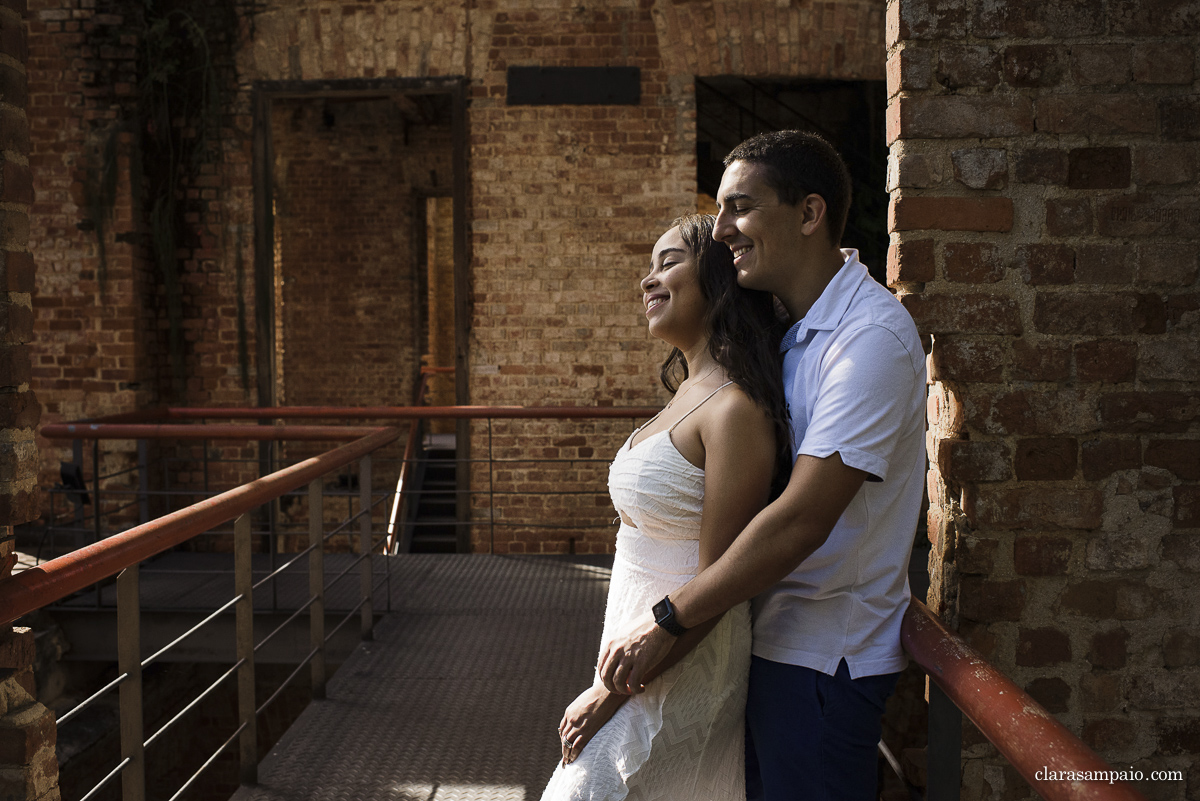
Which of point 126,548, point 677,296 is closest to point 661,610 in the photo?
point 677,296

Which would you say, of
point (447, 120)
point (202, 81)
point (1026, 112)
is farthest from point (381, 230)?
point (1026, 112)

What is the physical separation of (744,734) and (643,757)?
0.19m

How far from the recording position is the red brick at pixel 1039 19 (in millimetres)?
1621

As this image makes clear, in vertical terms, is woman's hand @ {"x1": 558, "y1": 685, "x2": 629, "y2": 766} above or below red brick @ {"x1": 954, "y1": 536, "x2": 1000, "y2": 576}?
below

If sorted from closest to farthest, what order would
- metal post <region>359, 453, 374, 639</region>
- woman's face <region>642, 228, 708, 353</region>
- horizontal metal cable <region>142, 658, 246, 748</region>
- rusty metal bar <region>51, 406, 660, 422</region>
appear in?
woman's face <region>642, 228, 708, 353</region>
horizontal metal cable <region>142, 658, 246, 748</region>
metal post <region>359, 453, 374, 639</region>
rusty metal bar <region>51, 406, 660, 422</region>

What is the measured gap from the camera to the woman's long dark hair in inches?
51.2

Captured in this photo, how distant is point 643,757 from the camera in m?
1.28

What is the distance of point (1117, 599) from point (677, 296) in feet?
3.46

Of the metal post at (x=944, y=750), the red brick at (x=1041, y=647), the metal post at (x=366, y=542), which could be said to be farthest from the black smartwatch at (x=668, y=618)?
the metal post at (x=366, y=542)

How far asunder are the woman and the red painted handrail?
0.27 meters

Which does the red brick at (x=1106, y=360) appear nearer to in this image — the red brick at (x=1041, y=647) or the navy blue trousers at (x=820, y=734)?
the red brick at (x=1041, y=647)

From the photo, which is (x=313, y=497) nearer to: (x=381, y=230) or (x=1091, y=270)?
(x=1091, y=270)

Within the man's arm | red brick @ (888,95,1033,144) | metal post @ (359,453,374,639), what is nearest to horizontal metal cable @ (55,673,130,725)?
the man's arm

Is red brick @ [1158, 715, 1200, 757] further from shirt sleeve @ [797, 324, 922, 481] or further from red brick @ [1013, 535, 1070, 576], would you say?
shirt sleeve @ [797, 324, 922, 481]
